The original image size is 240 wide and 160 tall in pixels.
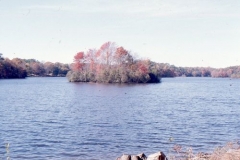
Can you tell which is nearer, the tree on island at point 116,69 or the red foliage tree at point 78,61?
the tree on island at point 116,69

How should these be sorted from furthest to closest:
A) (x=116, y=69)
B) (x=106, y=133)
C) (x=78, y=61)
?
(x=78, y=61), (x=116, y=69), (x=106, y=133)

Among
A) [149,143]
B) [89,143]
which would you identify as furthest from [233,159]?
[89,143]

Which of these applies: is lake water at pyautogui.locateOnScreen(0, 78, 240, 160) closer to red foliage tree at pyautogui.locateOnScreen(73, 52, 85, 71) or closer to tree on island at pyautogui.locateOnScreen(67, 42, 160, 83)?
tree on island at pyautogui.locateOnScreen(67, 42, 160, 83)

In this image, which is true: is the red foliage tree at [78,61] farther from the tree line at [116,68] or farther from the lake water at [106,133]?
the lake water at [106,133]

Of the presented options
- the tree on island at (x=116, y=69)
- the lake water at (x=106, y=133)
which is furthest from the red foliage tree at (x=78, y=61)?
the lake water at (x=106, y=133)

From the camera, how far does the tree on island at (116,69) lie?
360 feet

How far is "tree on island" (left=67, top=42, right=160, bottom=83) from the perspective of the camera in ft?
360

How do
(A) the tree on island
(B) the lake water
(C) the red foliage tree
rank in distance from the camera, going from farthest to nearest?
(C) the red foliage tree
(A) the tree on island
(B) the lake water

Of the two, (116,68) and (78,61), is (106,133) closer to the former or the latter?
(116,68)

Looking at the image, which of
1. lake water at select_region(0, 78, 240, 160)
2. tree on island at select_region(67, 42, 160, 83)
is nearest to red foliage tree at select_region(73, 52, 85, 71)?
tree on island at select_region(67, 42, 160, 83)

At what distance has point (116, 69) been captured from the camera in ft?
357

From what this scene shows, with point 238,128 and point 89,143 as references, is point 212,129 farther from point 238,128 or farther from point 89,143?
point 89,143

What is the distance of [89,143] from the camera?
2142 cm

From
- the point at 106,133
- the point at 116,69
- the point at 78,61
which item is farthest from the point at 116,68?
the point at 106,133
